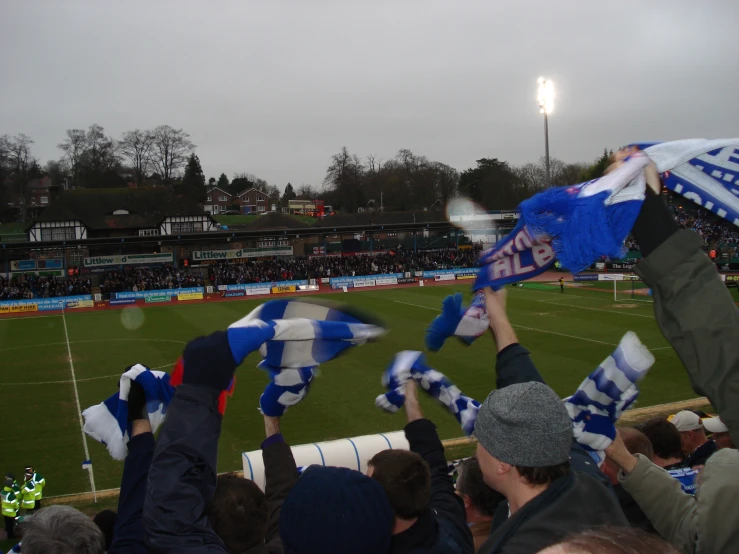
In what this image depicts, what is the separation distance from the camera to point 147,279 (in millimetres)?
44625

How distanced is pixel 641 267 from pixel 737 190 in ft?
3.37

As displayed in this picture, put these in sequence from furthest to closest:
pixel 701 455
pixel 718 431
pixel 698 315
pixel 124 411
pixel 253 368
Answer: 1. pixel 253 368
2. pixel 718 431
3. pixel 701 455
4. pixel 124 411
5. pixel 698 315

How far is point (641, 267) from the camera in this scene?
76.3 inches

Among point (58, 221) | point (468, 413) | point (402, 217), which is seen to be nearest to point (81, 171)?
point (58, 221)

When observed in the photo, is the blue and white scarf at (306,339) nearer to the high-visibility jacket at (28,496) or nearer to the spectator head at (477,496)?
the spectator head at (477,496)

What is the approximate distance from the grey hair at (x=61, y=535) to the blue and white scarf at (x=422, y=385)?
195 centimetres

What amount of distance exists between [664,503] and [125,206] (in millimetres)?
64835

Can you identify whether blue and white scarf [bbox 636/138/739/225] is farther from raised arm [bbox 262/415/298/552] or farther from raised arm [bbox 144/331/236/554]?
raised arm [bbox 262/415/298/552]

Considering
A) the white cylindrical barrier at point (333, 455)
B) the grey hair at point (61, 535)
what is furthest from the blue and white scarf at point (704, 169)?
the white cylindrical barrier at point (333, 455)

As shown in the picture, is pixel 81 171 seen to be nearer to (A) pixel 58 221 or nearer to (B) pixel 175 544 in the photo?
(A) pixel 58 221

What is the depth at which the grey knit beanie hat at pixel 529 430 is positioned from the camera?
2.03m

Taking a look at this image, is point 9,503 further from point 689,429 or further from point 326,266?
point 326,266

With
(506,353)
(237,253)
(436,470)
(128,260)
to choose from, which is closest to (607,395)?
(506,353)

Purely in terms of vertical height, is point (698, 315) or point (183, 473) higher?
point (698, 315)
